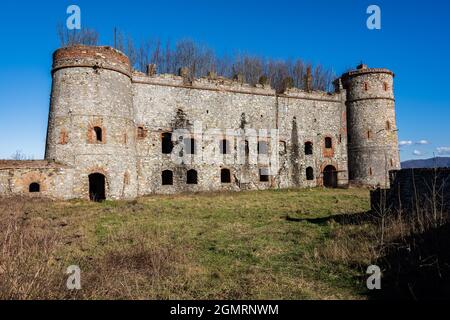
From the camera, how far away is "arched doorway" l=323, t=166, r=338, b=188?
84.5 ft

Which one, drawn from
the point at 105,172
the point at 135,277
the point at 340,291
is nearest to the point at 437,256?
the point at 340,291

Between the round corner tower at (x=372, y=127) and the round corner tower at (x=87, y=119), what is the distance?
17.9 meters

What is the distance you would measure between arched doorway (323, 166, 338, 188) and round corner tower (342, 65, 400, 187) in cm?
128

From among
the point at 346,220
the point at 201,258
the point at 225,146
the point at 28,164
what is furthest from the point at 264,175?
the point at 201,258

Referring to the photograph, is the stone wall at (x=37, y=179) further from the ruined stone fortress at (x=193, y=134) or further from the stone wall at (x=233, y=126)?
the stone wall at (x=233, y=126)

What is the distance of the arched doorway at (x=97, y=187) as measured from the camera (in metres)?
18.1

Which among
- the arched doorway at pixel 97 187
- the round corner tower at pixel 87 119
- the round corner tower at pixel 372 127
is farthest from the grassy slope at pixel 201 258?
the round corner tower at pixel 372 127

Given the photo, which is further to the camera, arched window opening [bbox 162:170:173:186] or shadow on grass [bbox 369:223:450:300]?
arched window opening [bbox 162:170:173:186]

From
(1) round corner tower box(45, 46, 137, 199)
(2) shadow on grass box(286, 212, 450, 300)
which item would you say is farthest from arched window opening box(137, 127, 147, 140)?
(2) shadow on grass box(286, 212, 450, 300)

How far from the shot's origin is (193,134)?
71.2 feet

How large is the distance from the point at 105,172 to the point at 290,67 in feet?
97.2

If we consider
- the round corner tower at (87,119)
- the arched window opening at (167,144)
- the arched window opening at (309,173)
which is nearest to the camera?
the round corner tower at (87,119)

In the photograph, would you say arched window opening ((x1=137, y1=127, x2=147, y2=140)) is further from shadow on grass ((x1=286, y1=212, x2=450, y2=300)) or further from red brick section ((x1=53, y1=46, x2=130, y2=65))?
shadow on grass ((x1=286, y1=212, x2=450, y2=300))

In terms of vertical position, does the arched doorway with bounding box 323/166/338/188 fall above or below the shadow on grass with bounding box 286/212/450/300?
above
